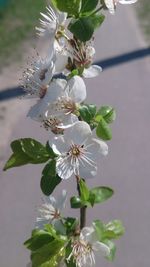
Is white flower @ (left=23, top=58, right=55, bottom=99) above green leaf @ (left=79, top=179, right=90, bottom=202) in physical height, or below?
above

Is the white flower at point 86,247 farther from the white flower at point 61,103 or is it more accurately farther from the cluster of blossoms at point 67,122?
the white flower at point 61,103

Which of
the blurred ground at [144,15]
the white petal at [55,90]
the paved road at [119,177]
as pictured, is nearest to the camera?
the white petal at [55,90]

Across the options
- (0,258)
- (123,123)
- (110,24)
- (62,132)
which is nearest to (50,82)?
(62,132)

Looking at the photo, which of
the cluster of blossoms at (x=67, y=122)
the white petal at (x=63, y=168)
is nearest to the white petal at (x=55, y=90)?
the cluster of blossoms at (x=67, y=122)

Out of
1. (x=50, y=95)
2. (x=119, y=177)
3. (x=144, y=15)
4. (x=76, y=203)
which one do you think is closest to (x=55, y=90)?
(x=50, y=95)

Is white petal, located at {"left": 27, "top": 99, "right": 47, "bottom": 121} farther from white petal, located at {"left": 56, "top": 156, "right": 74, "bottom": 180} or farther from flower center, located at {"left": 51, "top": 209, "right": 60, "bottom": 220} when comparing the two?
flower center, located at {"left": 51, "top": 209, "right": 60, "bottom": 220}

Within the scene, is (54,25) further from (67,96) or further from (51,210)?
(51,210)

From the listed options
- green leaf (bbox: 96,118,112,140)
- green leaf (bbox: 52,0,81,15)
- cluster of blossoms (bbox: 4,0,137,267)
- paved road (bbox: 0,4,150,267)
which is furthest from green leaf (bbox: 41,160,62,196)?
paved road (bbox: 0,4,150,267)
